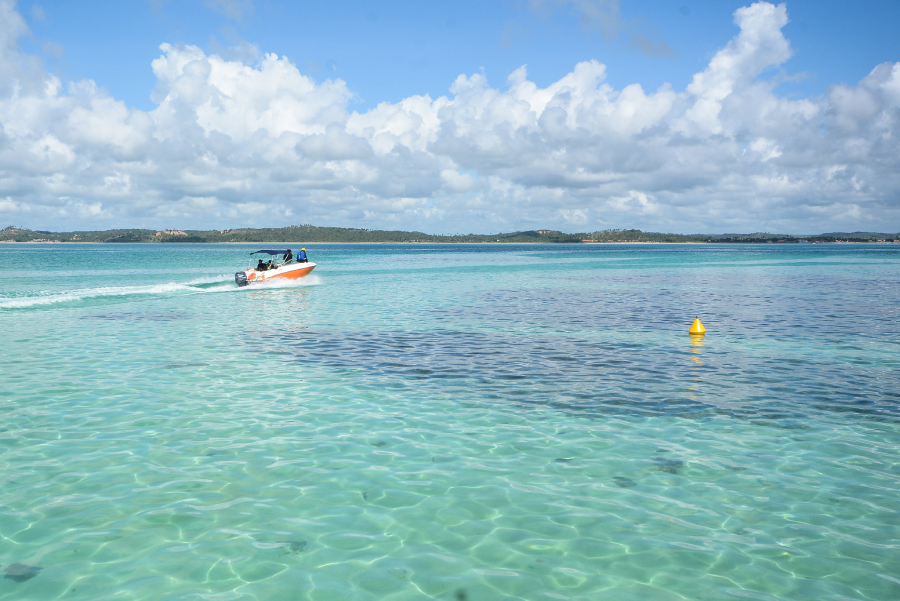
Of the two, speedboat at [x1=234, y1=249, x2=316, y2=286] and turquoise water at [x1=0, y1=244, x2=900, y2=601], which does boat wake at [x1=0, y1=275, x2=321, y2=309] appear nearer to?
speedboat at [x1=234, y1=249, x2=316, y2=286]

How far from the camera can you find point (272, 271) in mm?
38875

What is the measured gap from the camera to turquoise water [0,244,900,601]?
5.53 m

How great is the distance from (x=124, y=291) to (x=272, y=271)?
8366 millimetres

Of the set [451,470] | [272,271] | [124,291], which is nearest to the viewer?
[451,470]

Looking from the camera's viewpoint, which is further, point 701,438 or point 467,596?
point 701,438

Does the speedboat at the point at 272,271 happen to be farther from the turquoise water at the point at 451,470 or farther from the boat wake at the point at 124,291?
the turquoise water at the point at 451,470

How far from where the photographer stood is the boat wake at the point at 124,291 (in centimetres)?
2922

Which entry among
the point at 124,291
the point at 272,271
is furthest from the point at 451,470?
the point at 124,291

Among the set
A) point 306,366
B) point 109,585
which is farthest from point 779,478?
point 306,366

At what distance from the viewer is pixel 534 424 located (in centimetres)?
969

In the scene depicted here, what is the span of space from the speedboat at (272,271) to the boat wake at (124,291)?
0.33 m

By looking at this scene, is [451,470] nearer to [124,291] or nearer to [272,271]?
[272,271]

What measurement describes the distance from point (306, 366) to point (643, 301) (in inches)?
784

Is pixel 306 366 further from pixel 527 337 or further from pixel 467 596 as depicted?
pixel 467 596
